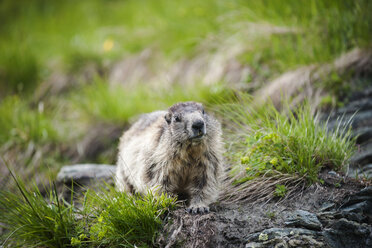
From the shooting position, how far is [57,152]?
7.83 meters

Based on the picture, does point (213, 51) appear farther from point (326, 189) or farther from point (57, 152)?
point (326, 189)

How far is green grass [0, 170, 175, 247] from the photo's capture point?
3.65 m

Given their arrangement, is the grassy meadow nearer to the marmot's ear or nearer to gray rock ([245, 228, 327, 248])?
gray rock ([245, 228, 327, 248])

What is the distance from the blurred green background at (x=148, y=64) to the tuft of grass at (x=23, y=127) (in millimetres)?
22

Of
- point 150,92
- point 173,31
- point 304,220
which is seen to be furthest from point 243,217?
point 173,31

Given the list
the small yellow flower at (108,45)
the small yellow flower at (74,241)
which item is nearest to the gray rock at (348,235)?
the small yellow flower at (74,241)

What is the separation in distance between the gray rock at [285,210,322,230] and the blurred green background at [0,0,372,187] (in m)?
1.87

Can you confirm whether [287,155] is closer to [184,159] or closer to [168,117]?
[184,159]

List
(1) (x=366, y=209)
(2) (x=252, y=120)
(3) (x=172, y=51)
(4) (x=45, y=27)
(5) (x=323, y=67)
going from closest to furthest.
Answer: (1) (x=366, y=209)
(2) (x=252, y=120)
(5) (x=323, y=67)
(3) (x=172, y=51)
(4) (x=45, y=27)

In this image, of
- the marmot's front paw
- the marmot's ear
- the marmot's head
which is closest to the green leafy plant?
the marmot's front paw

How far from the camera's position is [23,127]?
7793 mm

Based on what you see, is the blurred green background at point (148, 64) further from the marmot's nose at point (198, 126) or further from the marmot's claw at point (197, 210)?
the marmot's claw at point (197, 210)

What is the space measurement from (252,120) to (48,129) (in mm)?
5179

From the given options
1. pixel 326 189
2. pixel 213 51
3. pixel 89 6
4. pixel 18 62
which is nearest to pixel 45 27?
pixel 89 6
